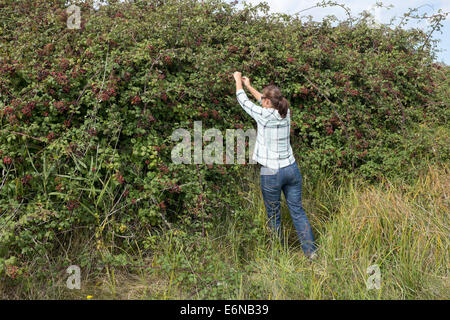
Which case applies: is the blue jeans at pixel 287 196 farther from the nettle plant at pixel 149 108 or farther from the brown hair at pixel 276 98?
the brown hair at pixel 276 98

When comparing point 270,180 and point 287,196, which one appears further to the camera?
point 287,196

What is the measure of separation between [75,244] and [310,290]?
2321mm

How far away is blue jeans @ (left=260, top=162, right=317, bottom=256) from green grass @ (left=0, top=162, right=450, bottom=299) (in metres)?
0.15

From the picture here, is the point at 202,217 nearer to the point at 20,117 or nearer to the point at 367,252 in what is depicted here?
the point at 367,252

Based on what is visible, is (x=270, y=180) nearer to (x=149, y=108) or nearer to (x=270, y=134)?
(x=270, y=134)

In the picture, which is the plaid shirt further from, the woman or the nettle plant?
the nettle plant

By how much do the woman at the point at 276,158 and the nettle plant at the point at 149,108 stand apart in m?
0.55

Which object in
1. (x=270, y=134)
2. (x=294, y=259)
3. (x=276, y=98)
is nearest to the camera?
(x=276, y=98)

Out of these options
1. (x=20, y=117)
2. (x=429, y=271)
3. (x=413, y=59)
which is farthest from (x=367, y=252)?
(x=413, y=59)

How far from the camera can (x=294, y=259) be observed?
12.5 ft

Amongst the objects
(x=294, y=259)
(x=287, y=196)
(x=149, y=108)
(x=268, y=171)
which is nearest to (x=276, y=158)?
(x=268, y=171)

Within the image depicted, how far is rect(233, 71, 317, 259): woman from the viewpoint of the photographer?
11.6ft

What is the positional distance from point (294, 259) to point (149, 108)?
7.73 feet

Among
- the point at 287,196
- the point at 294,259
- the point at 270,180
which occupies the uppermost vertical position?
the point at 270,180
